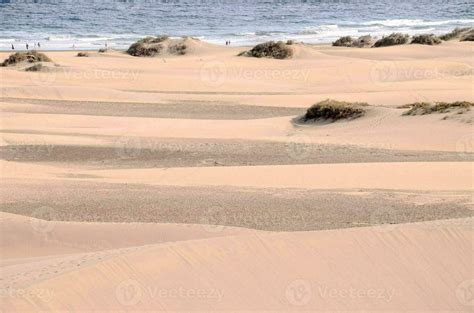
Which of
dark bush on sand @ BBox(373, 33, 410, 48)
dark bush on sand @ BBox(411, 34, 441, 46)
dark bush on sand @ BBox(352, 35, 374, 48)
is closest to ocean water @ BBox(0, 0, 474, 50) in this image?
dark bush on sand @ BBox(352, 35, 374, 48)

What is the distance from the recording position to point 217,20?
70000 millimetres

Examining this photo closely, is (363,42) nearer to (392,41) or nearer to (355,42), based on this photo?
(355,42)

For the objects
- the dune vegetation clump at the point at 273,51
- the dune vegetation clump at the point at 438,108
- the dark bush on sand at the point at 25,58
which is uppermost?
the dune vegetation clump at the point at 438,108

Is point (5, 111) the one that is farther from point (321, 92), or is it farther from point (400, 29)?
point (400, 29)

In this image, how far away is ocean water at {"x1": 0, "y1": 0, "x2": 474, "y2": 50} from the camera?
58156 mm

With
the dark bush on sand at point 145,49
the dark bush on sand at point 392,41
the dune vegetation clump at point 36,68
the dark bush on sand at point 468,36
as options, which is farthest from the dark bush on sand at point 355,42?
the dune vegetation clump at point 36,68

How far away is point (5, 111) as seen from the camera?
25.2 m

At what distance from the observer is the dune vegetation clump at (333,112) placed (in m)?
23.4

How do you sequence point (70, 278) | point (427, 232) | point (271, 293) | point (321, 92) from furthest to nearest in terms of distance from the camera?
point (321, 92) < point (427, 232) < point (271, 293) < point (70, 278)

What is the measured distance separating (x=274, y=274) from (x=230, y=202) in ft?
13.5

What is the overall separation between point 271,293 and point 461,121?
508 inches

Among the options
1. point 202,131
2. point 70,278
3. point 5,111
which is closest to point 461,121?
point 202,131

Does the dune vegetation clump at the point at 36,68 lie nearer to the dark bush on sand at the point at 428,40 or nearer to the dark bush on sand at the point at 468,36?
the dark bush on sand at the point at 428,40

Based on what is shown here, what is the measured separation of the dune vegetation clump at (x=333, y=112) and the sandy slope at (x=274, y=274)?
12831mm
